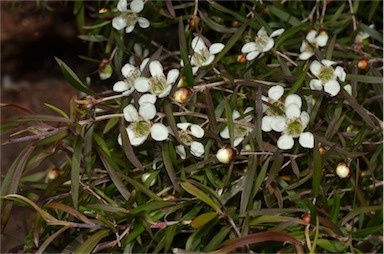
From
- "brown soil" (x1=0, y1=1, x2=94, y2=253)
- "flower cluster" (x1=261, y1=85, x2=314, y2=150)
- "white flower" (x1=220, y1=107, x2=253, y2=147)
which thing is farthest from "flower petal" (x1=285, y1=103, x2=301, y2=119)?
"brown soil" (x1=0, y1=1, x2=94, y2=253)

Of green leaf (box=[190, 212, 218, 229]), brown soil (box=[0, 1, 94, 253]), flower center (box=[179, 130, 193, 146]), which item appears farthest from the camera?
brown soil (box=[0, 1, 94, 253])

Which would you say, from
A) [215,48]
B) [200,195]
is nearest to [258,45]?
[215,48]

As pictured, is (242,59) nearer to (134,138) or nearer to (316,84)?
(316,84)

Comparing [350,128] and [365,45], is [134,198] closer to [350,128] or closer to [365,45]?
[350,128]

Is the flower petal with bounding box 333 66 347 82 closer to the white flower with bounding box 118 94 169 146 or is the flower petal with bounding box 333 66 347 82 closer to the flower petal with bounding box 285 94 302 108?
the flower petal with bounding box 285 94 302 108

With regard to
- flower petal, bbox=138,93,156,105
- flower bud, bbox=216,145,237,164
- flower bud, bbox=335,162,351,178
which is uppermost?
Result: flower petal, bbox=138,93,156,105

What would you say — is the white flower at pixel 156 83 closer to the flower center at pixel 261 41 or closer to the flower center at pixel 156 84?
the flower center at pixel 156 84

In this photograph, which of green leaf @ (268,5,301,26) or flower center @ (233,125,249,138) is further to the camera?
green leaf @ (268,5,301,26)
